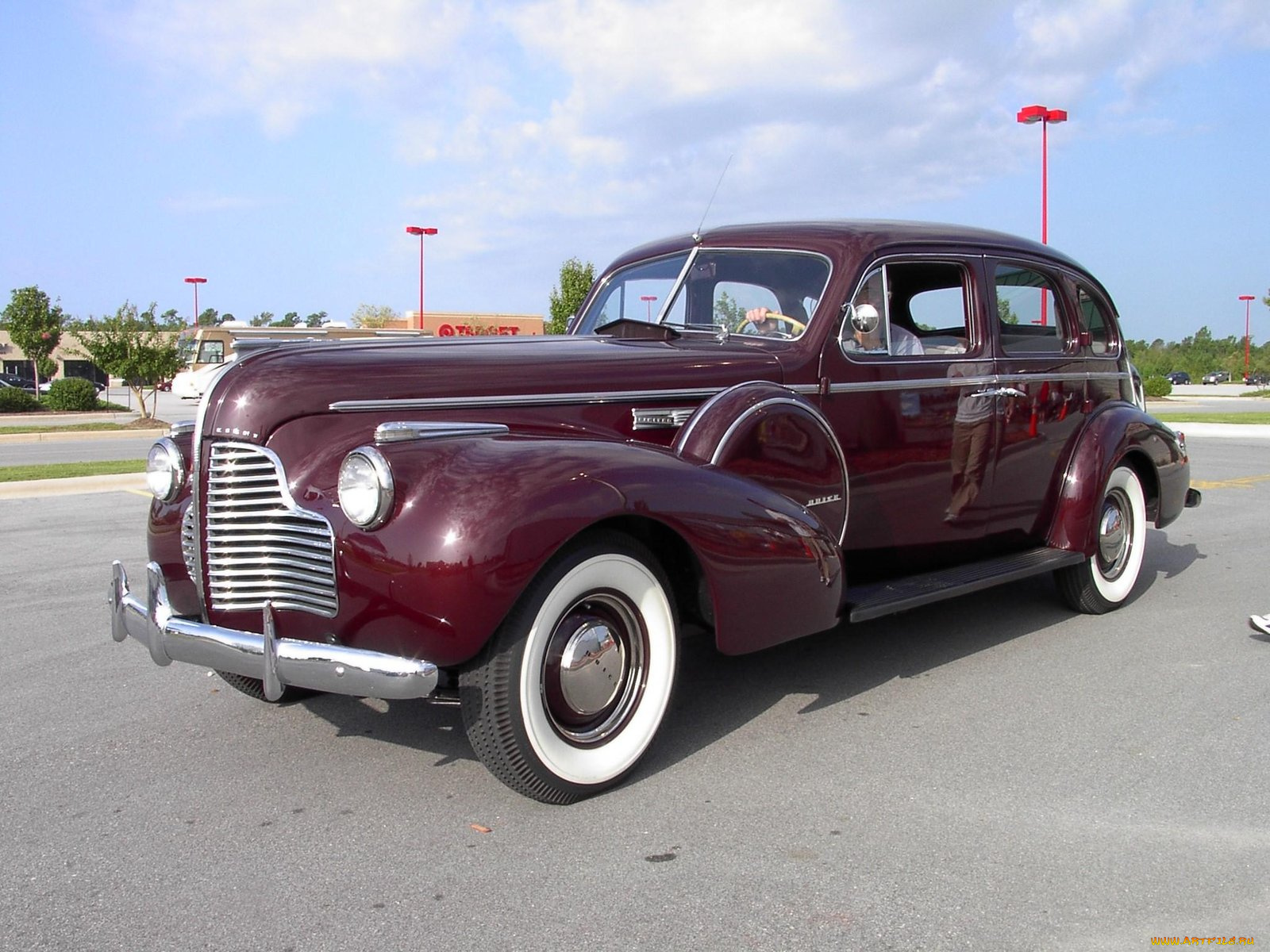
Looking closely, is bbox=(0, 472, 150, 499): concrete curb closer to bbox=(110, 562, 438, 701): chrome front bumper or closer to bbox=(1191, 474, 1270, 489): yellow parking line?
bbox=(110, 562, 438, 701): chrome front bumper

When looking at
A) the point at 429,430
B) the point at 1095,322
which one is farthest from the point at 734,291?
the point at 1095,322

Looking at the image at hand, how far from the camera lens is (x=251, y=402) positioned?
11.0 ft

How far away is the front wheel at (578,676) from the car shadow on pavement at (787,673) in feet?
0.54

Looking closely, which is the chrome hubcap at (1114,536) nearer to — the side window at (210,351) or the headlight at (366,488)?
the headlight at (366,488)

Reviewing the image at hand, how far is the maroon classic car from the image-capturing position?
308 centimetres

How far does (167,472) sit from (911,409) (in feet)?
9.73

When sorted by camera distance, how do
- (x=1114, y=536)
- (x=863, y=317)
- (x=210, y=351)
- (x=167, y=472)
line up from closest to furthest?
(x=167, y=472), (x=863, y=317), (x=1114, y=536), (x=210, y=351)

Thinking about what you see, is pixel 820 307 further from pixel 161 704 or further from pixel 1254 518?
pixel 1254 518

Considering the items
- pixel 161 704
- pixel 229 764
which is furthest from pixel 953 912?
pixel 161 704

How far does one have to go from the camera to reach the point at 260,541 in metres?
3.30

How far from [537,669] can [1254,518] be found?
25.3ft

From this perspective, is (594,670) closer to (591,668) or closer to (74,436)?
(591,668)

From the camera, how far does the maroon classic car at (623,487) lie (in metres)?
3.08

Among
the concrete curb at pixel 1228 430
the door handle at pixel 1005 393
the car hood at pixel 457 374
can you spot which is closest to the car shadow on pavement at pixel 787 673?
the car hood at pixel 457 374
